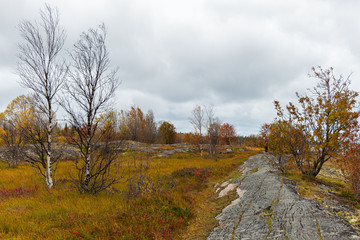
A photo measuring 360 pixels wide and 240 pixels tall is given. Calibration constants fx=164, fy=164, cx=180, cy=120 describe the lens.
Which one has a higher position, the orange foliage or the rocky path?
the orange foliage

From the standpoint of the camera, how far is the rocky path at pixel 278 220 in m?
3.90

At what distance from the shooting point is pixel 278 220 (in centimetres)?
468

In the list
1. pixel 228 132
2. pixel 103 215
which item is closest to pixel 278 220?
pixel 103 215

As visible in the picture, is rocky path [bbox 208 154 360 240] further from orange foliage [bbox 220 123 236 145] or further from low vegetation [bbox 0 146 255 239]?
orange foliage [bbox 220 123 236 145]

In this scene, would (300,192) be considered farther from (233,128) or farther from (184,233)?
(233,128)

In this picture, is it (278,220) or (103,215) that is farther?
(103,215)

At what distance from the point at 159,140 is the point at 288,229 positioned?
55201 millimetres

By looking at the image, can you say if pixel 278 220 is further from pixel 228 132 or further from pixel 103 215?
pixel 228 132

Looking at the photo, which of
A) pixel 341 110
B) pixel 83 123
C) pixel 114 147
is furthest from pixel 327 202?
pixel 83 123

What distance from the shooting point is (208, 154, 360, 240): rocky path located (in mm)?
3896

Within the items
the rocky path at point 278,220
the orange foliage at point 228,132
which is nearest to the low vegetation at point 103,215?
the rocky path at point 278,220

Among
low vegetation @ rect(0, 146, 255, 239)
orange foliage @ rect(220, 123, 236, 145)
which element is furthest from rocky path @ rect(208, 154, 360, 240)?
orange foliage @ rect(220, 123, 236, 145)

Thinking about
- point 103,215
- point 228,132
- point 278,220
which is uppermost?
point 228,132

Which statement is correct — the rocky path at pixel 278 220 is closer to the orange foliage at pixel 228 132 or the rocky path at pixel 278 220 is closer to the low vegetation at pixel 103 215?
the low vegetation at pixel 103 215
